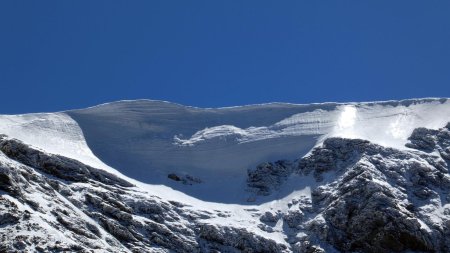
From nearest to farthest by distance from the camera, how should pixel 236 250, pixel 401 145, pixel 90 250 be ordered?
pixel 90 250 → pixel 236 250 → pixel 401 145

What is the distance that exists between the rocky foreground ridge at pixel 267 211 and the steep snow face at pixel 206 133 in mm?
2612

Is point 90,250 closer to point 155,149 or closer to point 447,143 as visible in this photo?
→ point 155,149

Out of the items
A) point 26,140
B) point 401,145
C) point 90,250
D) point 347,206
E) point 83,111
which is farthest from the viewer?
point 83,111

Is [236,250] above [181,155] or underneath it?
underneath

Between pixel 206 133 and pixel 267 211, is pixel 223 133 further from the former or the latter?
pixel 267 211

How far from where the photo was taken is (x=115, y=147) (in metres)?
49.8

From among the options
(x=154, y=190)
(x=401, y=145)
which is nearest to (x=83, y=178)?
(x=154, y=190)

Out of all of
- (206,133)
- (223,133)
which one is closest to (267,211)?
(223,133)

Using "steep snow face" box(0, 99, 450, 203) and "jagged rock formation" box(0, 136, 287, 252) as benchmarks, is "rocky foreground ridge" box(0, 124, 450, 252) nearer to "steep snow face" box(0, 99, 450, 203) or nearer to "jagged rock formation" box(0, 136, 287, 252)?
"jagged rock formation" box(0, 136, 287, 252)

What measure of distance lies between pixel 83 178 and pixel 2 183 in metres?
7.12

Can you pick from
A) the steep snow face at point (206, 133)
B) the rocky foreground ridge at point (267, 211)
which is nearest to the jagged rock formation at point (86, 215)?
the rocky foreground ridge at point (267, 211)

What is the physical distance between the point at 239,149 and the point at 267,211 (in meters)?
8.41

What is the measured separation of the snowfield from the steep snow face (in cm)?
7

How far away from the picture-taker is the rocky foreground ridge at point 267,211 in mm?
34375
